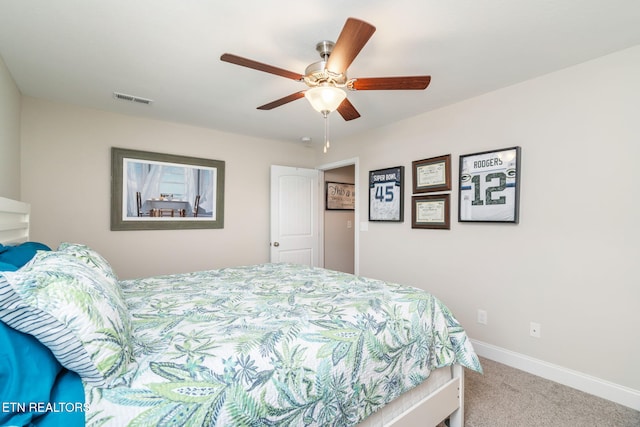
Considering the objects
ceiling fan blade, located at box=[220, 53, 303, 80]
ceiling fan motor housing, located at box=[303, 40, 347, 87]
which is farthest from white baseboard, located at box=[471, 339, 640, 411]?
ceiling fan blade, located at box=[220, 53, 303, 80]

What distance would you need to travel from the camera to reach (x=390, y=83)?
6.04ft

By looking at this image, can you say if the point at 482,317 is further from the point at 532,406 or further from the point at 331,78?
the point at 331,78

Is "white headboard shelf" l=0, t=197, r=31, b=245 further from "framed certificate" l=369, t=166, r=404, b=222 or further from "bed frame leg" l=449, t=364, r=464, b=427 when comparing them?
"framed certificate" l=369, t=166, r=404, b=222

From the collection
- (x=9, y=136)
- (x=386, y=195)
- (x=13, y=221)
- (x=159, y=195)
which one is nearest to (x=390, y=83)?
(x=386, y=195)

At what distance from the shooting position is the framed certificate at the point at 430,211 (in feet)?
9.73

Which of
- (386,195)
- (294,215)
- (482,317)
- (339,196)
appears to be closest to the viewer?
(482,317)

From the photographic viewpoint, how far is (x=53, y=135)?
9.37 ft

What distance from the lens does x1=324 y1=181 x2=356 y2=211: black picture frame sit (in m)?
4.82

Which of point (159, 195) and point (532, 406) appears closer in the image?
point (532, 406)

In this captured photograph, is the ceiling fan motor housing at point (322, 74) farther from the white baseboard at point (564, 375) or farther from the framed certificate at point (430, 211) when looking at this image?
the white baseboard at point (564, 375)

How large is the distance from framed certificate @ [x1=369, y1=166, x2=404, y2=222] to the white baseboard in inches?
60.3

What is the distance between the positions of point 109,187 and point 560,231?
4.21 meters

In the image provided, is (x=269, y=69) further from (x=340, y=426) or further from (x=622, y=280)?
(x=622, y=280)

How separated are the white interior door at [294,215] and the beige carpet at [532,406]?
2622 mm
